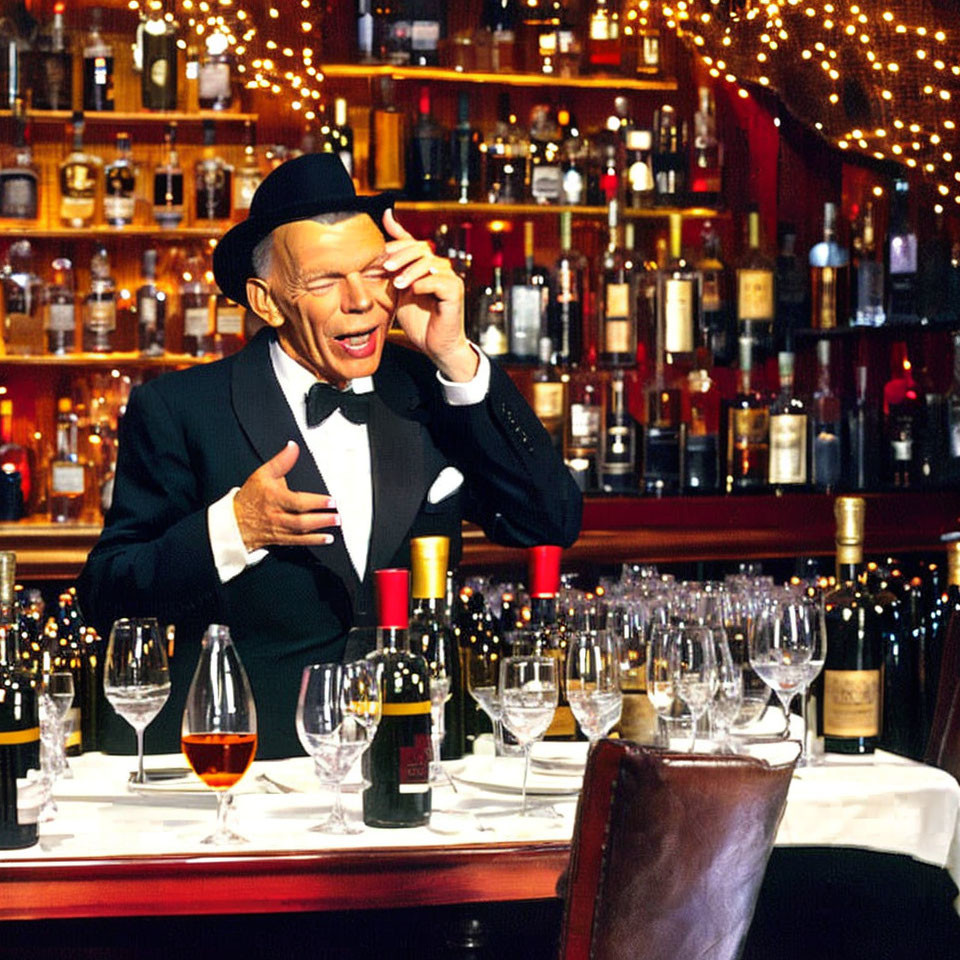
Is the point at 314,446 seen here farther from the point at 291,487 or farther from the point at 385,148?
the point at 385,148

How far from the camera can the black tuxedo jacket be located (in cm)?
266

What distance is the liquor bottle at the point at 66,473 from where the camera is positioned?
4875mm

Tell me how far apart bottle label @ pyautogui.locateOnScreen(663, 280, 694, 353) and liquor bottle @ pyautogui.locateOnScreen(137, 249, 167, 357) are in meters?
1.42

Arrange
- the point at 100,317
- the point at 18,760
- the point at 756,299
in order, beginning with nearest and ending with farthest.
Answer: the point at 18,760 < the point at 100,317 < the point at 756,299

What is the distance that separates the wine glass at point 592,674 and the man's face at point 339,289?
76 cm

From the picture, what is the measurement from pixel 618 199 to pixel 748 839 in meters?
3.74

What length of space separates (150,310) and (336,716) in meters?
3.31

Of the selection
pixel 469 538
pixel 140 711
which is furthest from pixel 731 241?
pixel 140 711

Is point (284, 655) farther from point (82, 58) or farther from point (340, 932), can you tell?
point (82, 58)

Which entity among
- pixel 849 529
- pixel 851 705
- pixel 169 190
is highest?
pixel 169 190

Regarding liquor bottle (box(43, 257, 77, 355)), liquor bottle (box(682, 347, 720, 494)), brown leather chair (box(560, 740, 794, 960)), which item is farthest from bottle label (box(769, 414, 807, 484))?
brown leather chair (box(560, 740, 794, 960))

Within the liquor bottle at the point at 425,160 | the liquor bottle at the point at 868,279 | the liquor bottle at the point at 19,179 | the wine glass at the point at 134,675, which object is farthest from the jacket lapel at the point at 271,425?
the liquor bottle at the point at 868,279

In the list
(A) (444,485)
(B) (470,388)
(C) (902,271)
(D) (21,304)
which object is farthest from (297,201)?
(C) (902,271)

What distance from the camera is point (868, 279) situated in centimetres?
507
